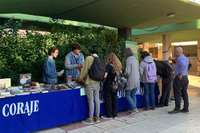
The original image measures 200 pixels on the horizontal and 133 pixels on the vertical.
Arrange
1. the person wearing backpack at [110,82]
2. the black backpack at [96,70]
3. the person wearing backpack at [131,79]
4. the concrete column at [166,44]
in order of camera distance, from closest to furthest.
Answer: the black backpack at [96,70] < the person wearing backpack at [110,82] < the person wearing backpack at [131,79] < the concrete column at [166,44]

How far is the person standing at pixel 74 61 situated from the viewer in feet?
16.2

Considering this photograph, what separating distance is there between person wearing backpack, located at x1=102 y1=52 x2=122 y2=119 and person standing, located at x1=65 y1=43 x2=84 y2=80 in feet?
2.94

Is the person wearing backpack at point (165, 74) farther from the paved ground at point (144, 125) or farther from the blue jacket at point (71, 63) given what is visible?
the blue jacket at point (71, 63)

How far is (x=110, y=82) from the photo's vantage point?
14.7 feet

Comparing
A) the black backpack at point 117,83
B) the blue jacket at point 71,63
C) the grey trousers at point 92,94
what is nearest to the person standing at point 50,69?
the blue jacket at point 71,63

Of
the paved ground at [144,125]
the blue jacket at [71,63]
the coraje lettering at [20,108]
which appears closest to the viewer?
the coraje lettering at [20,108]

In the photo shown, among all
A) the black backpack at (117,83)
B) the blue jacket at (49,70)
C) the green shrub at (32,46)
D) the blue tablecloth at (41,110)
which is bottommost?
the blue tablecloth at (41,110)

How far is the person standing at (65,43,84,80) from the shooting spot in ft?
16.2

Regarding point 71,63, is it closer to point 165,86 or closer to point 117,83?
point 117,83

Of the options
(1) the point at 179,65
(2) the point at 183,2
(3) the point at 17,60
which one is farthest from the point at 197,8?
(3) the point at 17,60

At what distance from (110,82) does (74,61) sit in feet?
4.08

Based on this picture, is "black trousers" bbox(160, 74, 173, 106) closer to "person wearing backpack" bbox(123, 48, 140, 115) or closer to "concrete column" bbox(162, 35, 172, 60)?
"person wearing backpack" bbox(123, 48, 140, 115)

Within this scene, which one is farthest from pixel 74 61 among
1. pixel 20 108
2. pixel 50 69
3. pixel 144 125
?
pixel 144 125

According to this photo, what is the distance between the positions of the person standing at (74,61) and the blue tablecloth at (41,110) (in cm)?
97
